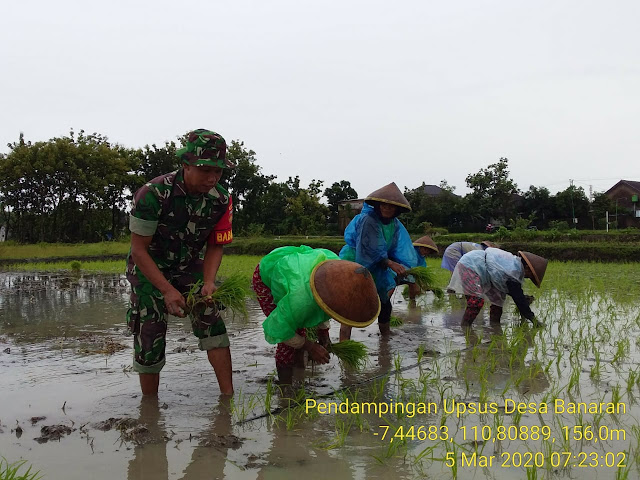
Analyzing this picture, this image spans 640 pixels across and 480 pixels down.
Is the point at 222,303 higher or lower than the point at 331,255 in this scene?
lower

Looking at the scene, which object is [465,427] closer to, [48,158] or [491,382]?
[491,382]

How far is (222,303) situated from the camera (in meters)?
3.06

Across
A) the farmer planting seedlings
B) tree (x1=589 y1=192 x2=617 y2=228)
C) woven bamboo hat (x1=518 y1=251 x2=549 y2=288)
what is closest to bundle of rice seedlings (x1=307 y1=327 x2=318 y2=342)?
the farmer planting seedlings

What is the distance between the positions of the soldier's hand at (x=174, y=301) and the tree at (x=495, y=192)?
1162 inches

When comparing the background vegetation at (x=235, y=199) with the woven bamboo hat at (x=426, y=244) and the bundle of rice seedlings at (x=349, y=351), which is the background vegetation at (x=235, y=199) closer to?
the woven bamboo hat at (x=426, y=244)

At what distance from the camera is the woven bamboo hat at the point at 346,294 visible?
276 centimetres

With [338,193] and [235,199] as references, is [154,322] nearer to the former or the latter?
→ [235,199]

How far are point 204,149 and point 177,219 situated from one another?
0.41 meters

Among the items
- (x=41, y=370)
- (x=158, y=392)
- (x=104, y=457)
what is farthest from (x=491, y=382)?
(x=41, y=370)

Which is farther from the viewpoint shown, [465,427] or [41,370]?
[41,370]

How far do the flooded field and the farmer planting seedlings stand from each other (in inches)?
15.6

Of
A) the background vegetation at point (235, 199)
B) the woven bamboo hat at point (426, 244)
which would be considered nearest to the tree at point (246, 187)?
the background vegetation at point (235, 199)

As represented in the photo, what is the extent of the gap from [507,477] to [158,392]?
1988 mm

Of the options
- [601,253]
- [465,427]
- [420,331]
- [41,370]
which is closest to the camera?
[465,427]
